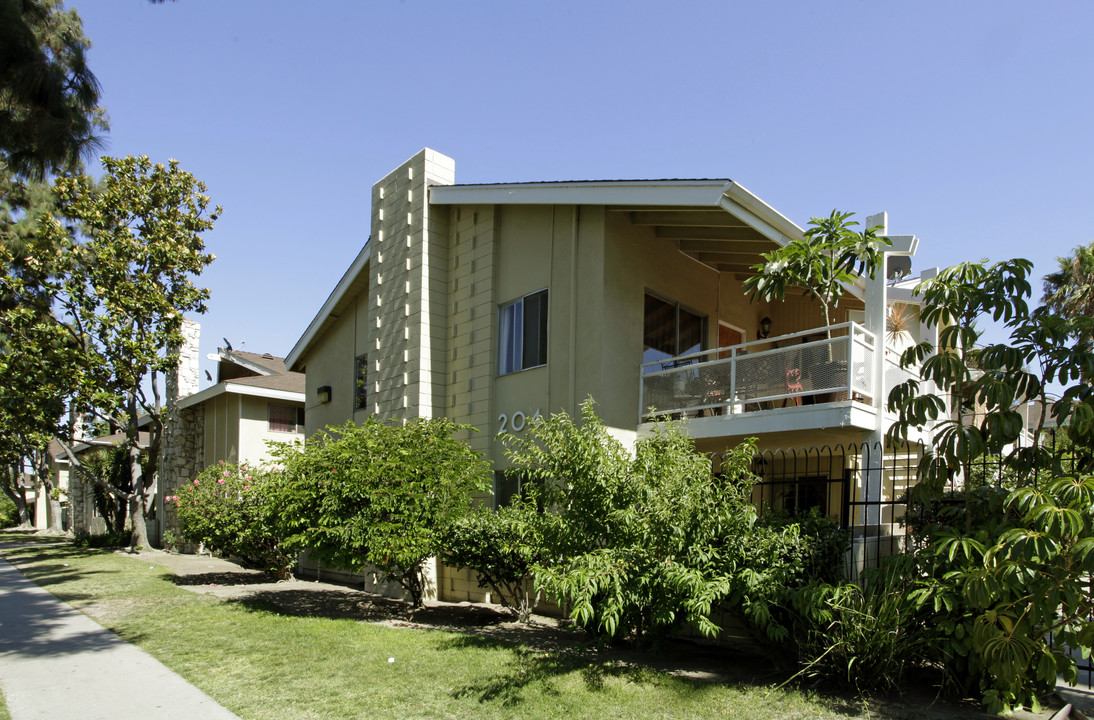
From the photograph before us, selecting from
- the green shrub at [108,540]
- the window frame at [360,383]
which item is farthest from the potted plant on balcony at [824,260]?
the green shrub at [108,540]

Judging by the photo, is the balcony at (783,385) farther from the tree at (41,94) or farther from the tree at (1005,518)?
the tree at (41,94)

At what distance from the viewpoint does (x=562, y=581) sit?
6641 millimetres

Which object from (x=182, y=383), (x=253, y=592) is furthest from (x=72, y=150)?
(x=182, y=383)

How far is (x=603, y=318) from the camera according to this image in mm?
11078

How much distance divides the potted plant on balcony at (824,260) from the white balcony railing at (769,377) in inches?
6.8

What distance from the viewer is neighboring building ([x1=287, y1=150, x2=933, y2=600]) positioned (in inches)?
390

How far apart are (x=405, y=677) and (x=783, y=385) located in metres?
5.81

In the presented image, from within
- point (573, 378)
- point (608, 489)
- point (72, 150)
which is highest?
point (72, 150)

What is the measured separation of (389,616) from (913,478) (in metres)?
8.95

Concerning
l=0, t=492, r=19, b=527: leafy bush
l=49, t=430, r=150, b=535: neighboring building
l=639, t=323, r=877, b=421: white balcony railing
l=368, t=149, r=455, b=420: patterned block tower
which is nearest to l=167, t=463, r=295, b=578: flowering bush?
l=368, t=149, r=455, b=420: patterned block tower

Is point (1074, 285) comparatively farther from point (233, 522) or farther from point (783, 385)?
point (233, 522)

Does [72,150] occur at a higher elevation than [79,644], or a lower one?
higher

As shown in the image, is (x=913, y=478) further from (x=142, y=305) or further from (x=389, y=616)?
(x=142, y=305)

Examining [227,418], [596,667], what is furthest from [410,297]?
[227,418]
